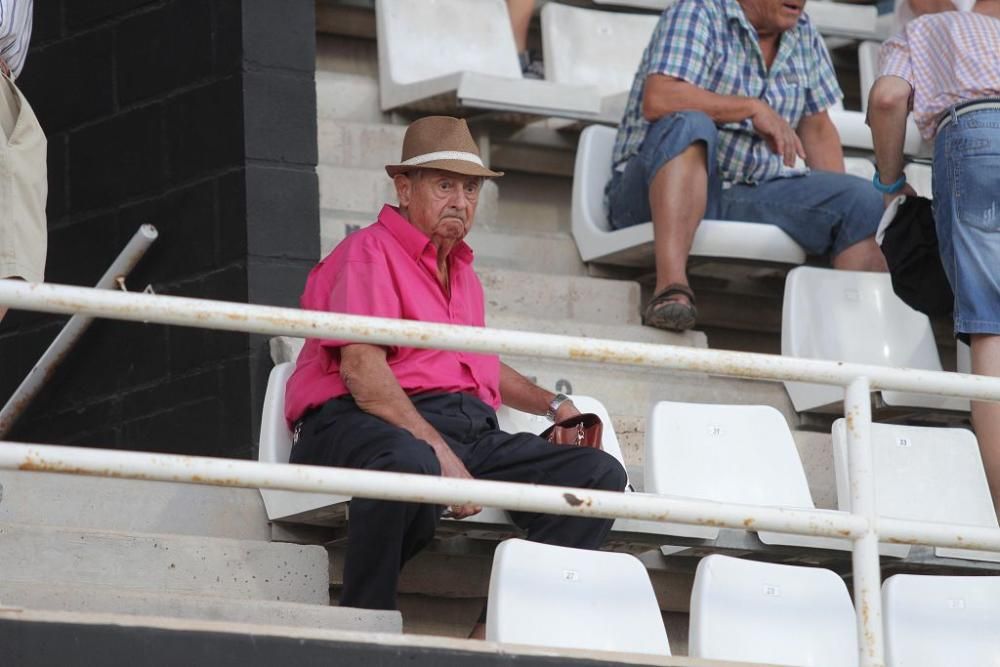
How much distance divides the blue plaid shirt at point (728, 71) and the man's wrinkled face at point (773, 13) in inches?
1.4

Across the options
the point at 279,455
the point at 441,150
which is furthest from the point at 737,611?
the point at 441,150

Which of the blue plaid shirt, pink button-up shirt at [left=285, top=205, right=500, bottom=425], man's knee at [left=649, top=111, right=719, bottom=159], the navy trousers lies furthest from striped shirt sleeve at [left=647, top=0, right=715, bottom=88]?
the navy trousers

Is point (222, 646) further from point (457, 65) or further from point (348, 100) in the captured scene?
point (457, 65)

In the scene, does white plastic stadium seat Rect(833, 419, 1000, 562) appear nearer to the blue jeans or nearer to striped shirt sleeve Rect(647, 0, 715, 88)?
the blue jeans

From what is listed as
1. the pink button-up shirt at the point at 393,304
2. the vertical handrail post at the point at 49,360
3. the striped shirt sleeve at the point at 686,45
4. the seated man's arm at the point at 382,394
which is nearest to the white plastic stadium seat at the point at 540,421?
the pink button-up shirt at the point at 393,304

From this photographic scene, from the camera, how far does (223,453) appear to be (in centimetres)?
490

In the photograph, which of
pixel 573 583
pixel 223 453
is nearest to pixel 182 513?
pixel 223 453

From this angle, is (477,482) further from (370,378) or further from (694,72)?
(694,72)

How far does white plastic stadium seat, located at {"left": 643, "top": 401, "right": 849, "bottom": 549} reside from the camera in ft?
14.4

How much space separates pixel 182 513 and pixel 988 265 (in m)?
1.88

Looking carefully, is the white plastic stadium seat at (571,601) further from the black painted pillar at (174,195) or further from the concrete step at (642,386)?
the concrete step at (642,386)

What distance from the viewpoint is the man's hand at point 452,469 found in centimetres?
397

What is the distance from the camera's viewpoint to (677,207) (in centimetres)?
555

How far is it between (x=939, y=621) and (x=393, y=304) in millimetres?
1250
